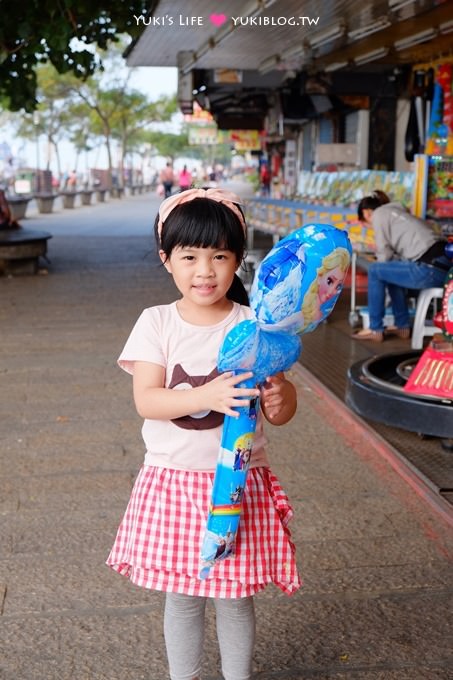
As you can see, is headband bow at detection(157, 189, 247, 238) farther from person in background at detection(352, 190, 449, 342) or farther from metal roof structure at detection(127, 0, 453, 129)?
metal roof structure at detection(127, 0, 453, 129)

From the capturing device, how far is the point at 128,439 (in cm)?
483

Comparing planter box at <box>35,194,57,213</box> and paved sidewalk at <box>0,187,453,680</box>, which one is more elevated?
paved sidewalk at <box>0,187,453,680</box>

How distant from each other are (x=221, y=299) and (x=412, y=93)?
10.2 meters

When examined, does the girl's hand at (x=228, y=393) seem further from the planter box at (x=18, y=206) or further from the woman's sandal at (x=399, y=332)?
the planter box at (x=18, y=206)

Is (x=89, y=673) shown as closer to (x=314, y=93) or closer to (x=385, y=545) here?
(x=385, y=545)

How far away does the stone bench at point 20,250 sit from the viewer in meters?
11.6

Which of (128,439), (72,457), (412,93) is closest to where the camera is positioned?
(72,457)

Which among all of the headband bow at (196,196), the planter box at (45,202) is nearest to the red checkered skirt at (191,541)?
the headband bow at (196,196)

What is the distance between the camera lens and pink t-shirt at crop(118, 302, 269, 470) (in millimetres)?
2146

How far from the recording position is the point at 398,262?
718cm

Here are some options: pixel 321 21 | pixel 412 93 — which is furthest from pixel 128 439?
pixel 412 93

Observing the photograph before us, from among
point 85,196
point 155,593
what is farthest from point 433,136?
point 85,196

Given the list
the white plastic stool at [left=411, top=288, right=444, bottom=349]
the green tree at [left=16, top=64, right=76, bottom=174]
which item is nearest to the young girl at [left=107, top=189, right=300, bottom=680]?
the white plastic stool at [left=411, top=288, right=444, bottom=349]

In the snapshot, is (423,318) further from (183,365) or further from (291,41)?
(183,365)
